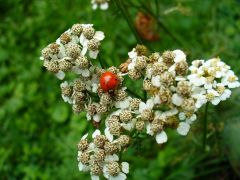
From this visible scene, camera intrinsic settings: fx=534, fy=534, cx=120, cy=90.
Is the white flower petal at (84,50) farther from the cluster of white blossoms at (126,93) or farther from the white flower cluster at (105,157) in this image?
the white flower cluster at (105,157)

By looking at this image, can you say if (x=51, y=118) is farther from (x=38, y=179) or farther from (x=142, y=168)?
(x=142, y=168)

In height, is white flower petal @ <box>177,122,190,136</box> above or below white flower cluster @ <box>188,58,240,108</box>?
below

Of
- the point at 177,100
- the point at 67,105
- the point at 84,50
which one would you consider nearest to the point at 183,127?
the point at 177,100

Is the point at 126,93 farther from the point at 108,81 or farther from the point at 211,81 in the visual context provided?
the point at 211,81

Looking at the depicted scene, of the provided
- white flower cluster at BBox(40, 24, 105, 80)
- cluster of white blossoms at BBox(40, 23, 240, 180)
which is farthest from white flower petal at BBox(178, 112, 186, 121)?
white flower cluster at BBox(40, 24, 105, 80)

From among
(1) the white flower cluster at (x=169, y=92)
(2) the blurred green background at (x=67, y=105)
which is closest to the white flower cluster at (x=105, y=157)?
(1) the white flower cluster at (x=169, y=92)

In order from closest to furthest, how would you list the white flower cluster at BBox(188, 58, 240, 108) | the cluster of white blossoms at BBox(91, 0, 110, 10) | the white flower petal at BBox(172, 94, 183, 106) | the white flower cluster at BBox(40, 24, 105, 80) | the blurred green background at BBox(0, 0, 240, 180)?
the white flower petal at BBox(172, 94, 183, 106)
the white flower cluster at BBox(188, 58, 240, 108)
the white flower cluster at BBox(40, 24, 105, 80)
the cluster of white blossoms at BBox(91, 0, 110, 10)
the blurred green background at BBox(0, 0, 240, 180)

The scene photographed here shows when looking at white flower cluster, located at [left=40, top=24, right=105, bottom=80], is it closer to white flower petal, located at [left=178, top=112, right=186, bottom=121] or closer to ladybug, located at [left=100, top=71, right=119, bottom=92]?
ladybug, located at [left=100, top=71, right=119, bottom=92]
